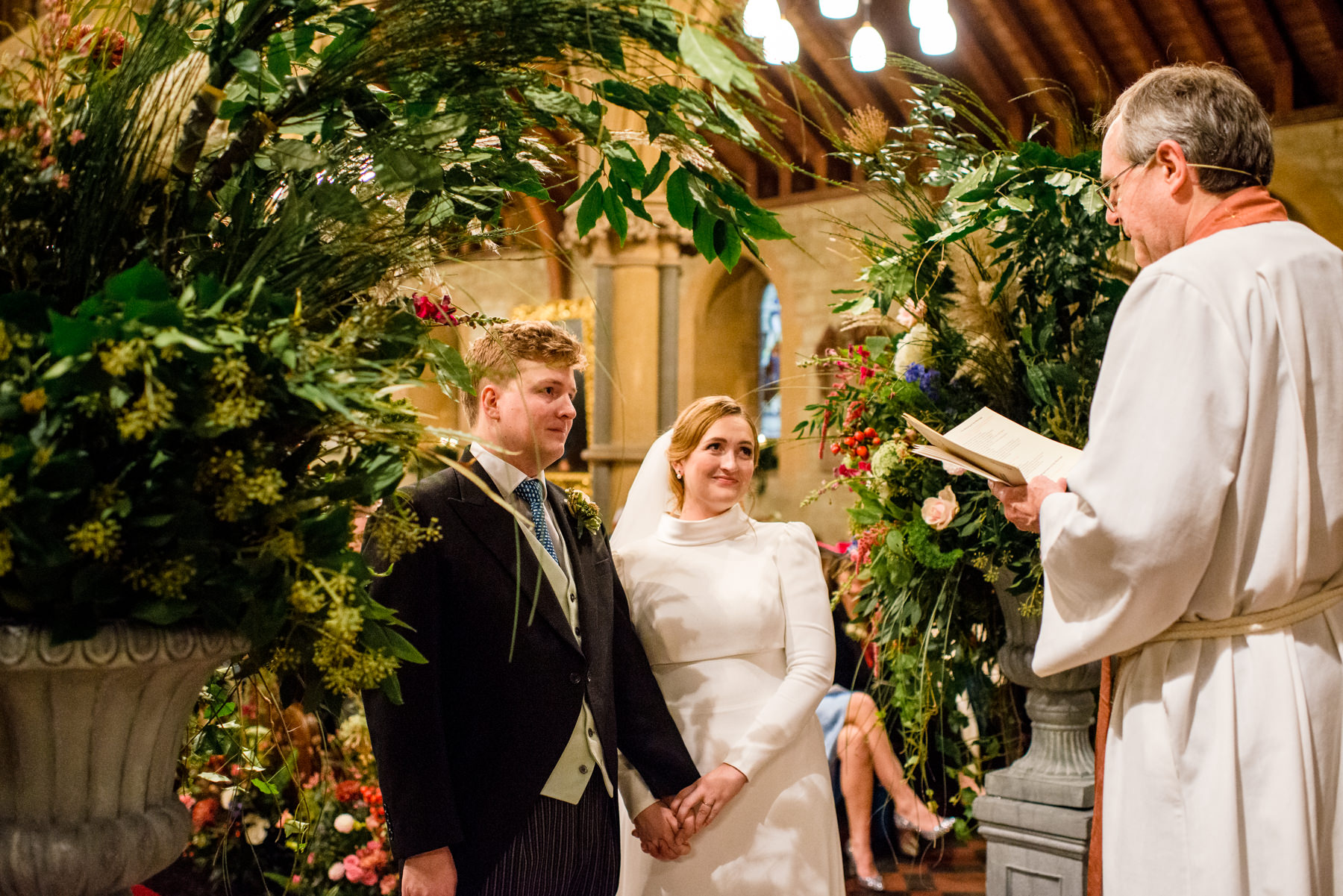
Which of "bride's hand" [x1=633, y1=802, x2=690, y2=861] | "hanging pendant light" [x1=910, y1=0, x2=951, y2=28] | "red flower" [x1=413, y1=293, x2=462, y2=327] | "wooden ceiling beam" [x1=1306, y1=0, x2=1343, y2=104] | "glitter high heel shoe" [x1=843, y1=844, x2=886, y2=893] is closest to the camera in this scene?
"red flower" [x1=413, y1=293, x2=462, y2=327]

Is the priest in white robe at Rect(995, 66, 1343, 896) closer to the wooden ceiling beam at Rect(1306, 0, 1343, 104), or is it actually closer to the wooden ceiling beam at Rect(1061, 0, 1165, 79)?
the wooden ceiling beam at Rect(1061, 0, 1165, 79)

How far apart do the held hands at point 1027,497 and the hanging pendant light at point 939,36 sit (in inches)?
201

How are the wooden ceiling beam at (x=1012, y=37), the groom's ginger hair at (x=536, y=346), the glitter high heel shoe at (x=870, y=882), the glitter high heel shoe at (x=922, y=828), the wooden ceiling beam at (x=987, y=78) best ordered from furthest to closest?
the wooden ceiling beam at (x=987, y=78) → the wooden ceiling beam at (x=1012, y=37) → the glitter high heel shoe at (x=870, y=882) → the glitter high heel shoe at (x=922, y=828) → the groom's ginger hair at (x=536, y=346)

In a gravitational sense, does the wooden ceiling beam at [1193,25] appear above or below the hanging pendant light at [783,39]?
above

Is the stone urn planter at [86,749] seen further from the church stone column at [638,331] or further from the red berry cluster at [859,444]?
the church stone column at [638,331]

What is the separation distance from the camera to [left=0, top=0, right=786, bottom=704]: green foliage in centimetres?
87

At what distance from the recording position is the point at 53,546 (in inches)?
33.7

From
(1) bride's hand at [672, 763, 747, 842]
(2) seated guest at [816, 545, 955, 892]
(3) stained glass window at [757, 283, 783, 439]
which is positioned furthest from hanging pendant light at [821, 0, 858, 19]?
(3) stained glass window at [757, 283, 783, 439]

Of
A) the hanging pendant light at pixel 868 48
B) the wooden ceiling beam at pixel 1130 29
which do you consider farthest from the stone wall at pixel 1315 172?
the hanging pendant light at pixel 868 48

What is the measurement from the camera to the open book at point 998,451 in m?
1.61

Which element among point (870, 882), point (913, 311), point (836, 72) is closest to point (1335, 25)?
point (836, 72)

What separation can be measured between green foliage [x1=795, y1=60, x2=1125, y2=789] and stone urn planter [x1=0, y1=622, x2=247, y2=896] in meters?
1.70

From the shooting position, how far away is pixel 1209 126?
150 centimetres

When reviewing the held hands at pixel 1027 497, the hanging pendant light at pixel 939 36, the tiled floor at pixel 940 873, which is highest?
the hanging pendant light at pixel 939 36
